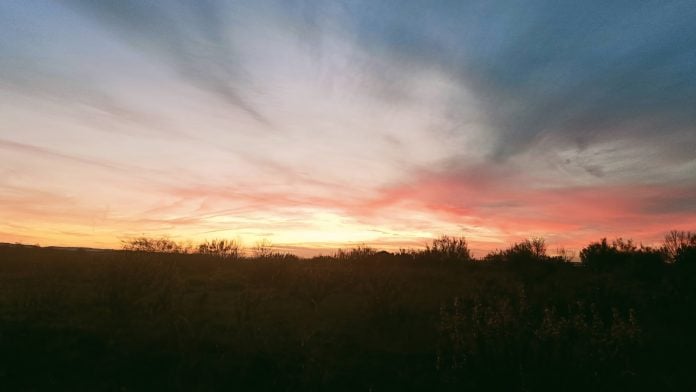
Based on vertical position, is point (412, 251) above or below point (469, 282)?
above

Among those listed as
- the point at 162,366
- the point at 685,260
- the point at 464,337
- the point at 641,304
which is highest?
the point at 685,260

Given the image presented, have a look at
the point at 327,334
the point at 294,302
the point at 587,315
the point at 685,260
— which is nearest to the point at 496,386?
the point at 327,334

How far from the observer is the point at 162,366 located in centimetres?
655

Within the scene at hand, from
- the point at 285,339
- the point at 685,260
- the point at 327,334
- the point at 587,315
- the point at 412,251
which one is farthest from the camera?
the point at 412,251

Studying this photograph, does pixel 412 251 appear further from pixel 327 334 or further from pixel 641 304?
pixel 327 334

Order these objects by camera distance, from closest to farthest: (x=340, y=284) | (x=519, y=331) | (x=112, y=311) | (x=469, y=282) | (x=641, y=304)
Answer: (x=519, y=331) → (x=112, y=311) → (x=641, y=304) → (x=340, y=284) → (x=469, y=282)

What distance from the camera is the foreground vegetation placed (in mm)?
6016

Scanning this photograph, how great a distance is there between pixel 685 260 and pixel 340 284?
20.0 meters

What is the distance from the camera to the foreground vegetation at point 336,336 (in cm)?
602

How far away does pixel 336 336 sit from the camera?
8461mm

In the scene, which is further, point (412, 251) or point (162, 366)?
point (412, 251)

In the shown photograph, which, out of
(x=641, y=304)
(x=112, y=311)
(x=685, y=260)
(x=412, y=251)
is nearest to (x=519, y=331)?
(x=641, y=304)

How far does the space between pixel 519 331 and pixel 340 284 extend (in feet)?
27.6

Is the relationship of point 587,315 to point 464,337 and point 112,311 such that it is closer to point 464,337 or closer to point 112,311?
point 464,337
